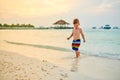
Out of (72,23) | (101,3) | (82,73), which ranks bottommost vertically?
(82,73)

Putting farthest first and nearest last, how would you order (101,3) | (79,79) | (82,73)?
1. (101,3)
2. (82,73)
3. (79,79)

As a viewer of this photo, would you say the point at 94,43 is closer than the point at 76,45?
No

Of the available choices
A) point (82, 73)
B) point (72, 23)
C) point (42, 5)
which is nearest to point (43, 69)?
point (82, 73)

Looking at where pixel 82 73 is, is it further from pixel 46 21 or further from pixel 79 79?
pixel 46 21

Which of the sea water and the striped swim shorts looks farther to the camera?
the sea water

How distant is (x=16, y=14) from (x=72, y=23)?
37.7 inches

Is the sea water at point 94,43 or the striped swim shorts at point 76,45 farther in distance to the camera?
the sea water at point 94,43

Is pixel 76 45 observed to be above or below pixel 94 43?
above

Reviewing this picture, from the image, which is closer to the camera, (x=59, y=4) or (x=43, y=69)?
(x=43, y=69)

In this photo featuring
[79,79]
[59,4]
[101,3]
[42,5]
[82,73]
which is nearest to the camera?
[79,79]

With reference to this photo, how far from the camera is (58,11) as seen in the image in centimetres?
327

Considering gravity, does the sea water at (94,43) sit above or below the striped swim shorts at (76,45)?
below

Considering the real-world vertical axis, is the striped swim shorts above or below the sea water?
above

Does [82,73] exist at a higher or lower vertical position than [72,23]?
lower
